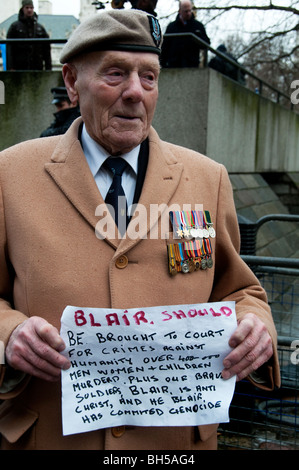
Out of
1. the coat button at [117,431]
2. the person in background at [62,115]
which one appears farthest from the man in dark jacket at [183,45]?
the coat button at [117,431]

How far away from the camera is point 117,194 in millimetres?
1918

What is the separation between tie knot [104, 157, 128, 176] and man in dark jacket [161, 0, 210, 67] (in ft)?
22.8

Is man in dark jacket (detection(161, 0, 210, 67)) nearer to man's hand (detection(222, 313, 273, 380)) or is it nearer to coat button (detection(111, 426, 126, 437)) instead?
man's hand (detection(222, 313, 273, 380))

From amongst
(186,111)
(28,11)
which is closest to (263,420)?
(186,111)

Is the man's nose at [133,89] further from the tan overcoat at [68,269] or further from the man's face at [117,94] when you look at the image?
the tan overcoat at [68,269]

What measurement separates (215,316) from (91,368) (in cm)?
46

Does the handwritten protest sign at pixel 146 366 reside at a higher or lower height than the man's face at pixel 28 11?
lower

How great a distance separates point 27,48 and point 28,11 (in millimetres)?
869

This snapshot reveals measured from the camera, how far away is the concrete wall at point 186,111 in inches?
336

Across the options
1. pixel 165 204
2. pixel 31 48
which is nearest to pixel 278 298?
pixel 165 204

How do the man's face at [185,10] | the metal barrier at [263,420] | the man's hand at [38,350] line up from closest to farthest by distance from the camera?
the man's hand at [38,350] < the metal barrier at [263,420] < the man's face at [185,10]

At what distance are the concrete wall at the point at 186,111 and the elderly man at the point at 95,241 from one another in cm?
676

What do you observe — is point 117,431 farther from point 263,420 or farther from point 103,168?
point 263,420
